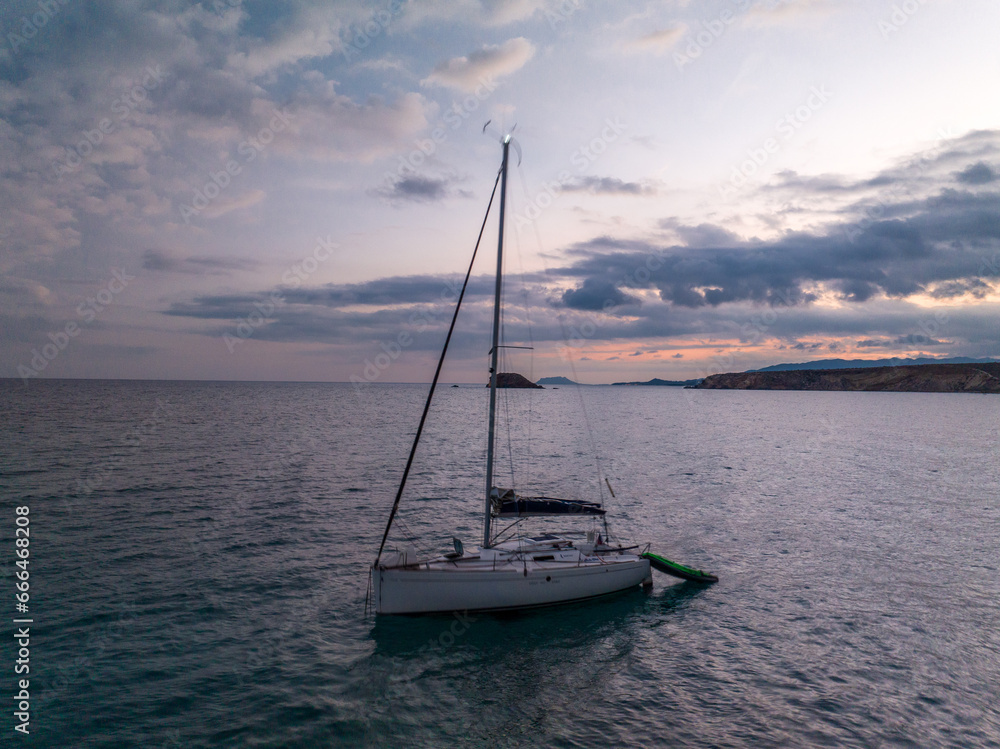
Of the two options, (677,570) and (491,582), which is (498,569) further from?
(677,570)

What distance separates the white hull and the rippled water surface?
2.68 ft

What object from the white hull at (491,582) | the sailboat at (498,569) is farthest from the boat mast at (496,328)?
the white hull at (491,582)

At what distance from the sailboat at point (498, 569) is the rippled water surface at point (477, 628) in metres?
0.89

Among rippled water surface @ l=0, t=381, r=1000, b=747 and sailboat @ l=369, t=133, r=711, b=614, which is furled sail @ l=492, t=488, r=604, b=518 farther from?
rippled water surface @ l=0, t=381, r=1000, b=747

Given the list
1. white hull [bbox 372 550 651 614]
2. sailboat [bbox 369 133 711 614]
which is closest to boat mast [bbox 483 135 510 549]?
sailboat [bbox 369 133 711 614]

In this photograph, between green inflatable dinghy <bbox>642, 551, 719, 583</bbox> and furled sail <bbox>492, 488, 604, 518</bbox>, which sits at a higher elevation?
furled sail <bbox>492, 488, 604, 518</bbox>

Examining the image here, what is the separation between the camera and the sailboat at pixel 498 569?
65.6 feet

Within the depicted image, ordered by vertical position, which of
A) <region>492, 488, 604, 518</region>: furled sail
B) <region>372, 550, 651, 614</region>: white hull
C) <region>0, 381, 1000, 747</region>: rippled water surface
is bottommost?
<region>0, 381, 1000, 747</region>: rippled water surface

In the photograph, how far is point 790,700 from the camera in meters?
16.2

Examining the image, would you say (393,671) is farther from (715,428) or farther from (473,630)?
(715,428)

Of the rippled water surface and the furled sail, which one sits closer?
the rippled water surface

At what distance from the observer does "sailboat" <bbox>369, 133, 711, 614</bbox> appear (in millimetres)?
20000

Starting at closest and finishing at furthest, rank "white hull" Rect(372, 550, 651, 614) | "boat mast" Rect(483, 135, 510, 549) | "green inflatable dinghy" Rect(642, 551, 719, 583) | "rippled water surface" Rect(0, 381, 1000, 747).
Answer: "rippled water surface" Rect(0, 381, 1000, 747)
"white hull" Rect(372, 550, 651, 614)
"boat mast" Rect(483, 135, 510, 549)
"green inflatable dinghy" Rect(642, 551, 719, 583)

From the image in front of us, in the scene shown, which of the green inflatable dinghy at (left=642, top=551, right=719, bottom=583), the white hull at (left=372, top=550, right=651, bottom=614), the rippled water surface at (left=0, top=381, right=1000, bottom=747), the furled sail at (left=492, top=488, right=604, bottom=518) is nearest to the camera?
the rippled water surface at (left=0, top=381, right=1000, bottom=747)
